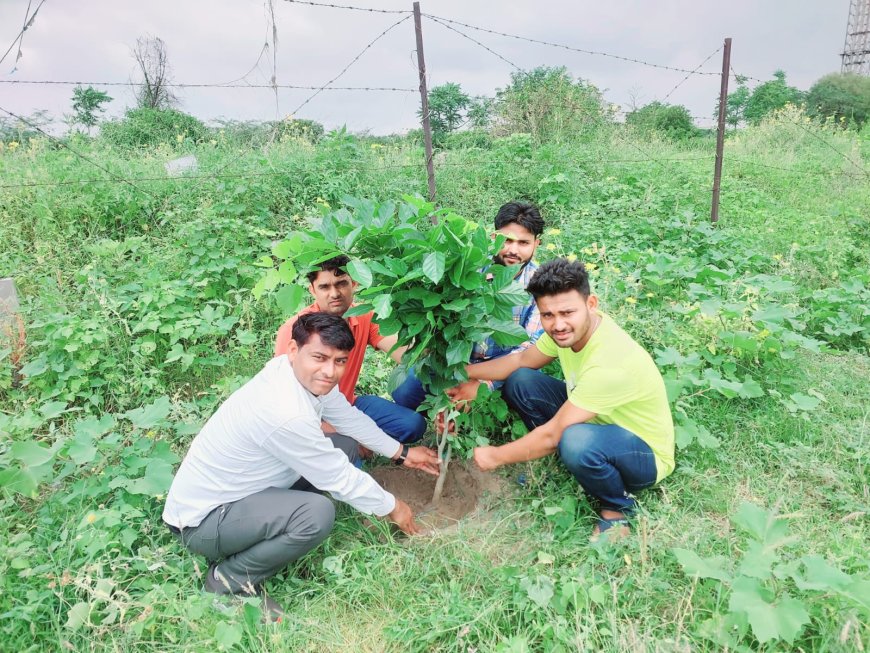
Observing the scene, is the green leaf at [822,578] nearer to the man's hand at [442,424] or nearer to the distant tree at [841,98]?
the man's hand at [442,424]

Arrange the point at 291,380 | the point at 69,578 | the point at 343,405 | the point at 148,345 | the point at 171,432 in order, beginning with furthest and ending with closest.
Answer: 1. the point at 148,345
2. the point at 171,432
3. the point at 343,405
4. the point at 291,380
5. the point at 69,578

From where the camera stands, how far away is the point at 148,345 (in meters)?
3.33

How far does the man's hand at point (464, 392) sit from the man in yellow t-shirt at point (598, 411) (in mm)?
313

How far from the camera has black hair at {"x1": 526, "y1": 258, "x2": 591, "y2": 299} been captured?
2201 millimetres

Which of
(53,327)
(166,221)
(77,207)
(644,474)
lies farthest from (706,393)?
(77,207)

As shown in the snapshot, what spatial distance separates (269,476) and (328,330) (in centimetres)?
68

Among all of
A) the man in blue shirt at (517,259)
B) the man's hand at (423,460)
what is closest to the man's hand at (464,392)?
the man in blue shirt at (517,259)

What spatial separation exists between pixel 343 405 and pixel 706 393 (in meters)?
2.15

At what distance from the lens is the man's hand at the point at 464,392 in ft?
8.64

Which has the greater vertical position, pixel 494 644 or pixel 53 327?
pixel 53 327

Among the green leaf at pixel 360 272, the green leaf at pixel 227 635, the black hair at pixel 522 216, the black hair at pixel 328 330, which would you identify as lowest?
the green leaf at pixel 227 635

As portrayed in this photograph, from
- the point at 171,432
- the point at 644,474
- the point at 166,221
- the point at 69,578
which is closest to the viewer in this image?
the point at 69,578

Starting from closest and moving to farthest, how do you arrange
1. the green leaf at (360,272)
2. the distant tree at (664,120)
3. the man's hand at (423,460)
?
the green leaf at (360,272) → the man's hand at (423,460) → the distant tree at (664,120)

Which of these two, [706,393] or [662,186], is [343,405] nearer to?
[706,393]
